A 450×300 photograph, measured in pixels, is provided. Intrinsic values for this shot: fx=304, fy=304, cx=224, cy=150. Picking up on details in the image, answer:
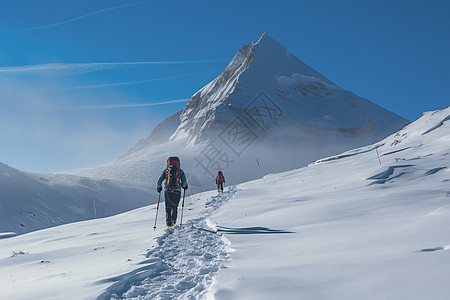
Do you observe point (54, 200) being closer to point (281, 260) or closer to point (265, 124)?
point (281, 260)

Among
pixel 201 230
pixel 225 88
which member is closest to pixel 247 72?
pixel 225 88

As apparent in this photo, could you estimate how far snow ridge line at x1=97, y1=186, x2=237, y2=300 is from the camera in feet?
12.1

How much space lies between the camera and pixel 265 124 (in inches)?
4584

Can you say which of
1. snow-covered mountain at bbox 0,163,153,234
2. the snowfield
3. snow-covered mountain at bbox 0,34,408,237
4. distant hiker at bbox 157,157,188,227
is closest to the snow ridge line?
the snowfield

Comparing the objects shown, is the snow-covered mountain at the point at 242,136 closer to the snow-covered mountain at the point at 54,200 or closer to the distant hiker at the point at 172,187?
the snow-covered mountain at the point at 54,200

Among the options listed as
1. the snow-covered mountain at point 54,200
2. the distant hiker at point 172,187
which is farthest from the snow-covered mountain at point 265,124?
the distant hiker at point 172,187

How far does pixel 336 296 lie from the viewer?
282 cm

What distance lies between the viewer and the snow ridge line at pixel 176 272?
3680 mm

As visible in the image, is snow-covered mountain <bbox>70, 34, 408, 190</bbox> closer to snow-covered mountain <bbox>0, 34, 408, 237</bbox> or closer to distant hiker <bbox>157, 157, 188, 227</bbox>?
snow-covered mountain <bbox>0, 34, 408, 237</bbox>

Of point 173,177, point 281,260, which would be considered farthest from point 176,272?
point 173,177

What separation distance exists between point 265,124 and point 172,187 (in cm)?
10802

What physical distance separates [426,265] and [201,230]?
6.11 meters

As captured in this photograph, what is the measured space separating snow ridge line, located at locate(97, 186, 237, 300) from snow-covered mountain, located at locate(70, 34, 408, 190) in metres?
65.8

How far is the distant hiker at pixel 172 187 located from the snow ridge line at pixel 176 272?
3.08 m
